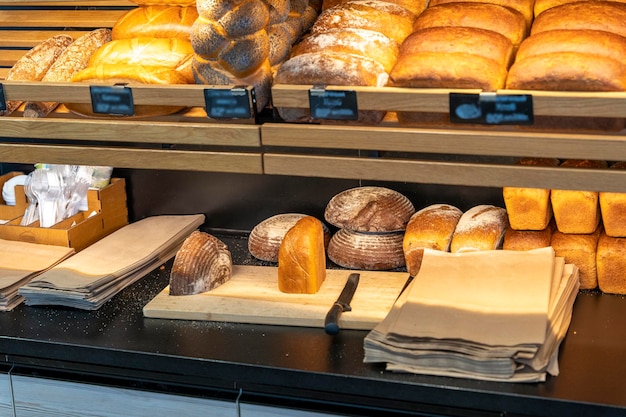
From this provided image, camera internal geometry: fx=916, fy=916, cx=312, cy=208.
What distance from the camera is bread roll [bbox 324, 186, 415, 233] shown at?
295 cm

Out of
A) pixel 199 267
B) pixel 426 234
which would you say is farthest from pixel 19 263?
pixel 426 234

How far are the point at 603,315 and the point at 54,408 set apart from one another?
64.5 inches

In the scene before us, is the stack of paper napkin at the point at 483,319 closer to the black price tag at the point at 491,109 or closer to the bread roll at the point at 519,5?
the black price tag at the point at 491,109

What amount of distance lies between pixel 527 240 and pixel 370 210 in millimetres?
511

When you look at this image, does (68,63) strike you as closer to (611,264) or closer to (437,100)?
(437,100)

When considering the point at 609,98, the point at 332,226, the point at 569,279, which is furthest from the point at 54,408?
the point at 609,98

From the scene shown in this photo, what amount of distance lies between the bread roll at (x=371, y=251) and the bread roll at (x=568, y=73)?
923 mm

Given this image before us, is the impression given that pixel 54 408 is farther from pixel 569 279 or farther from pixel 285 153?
pixel 569 279

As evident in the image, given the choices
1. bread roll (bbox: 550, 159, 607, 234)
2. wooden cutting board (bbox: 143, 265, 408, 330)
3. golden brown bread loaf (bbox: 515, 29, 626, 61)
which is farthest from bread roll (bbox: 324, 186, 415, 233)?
golden brown bread loaf (bbox: 515, 29, 626, 61)

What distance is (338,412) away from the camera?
2432 millimetres

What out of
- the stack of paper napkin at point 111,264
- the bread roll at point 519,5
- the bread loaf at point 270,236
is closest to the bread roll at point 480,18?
the bread roll at point 519,5

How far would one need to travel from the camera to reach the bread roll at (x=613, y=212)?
2629 mm

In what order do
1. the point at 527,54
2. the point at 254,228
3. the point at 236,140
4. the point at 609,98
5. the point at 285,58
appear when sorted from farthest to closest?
the point at 254,228, the point at 285,58, the point at 236,140, the point at 527,54, the point at 609,98

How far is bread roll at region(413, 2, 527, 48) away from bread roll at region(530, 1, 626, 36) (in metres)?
0.06
